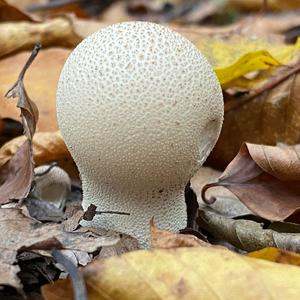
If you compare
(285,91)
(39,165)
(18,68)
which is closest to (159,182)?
(39,165)

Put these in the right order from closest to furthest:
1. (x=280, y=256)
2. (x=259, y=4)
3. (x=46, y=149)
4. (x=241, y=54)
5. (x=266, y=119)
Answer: (x=280, y=256), (x=46, y=149), (x=266, y=119), (x=241, y=54), (x=259, y=4)

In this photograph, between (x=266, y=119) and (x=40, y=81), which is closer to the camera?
(x=266, y=119)

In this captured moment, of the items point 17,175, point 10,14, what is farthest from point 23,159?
point 10,14

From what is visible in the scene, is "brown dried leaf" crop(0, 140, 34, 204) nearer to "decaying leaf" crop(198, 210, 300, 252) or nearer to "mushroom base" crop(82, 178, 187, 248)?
"mushroom base" crop(82, 178, 187, 248)

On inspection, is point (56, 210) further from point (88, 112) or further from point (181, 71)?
point (181, 71)

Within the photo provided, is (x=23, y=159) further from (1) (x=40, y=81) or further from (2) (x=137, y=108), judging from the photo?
(1) (x=40, y=81)

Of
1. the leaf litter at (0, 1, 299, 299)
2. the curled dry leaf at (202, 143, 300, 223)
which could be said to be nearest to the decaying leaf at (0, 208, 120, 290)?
the leaf litter at (0, 1, 299, 299)

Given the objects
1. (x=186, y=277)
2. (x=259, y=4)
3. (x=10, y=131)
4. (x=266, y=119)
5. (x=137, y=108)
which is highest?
(x=137, y=108)
